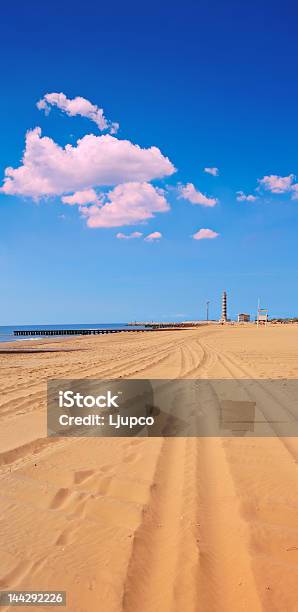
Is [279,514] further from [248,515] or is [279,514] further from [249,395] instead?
[249,395]

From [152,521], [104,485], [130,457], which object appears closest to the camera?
[152,521]

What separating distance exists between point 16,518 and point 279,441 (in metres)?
3.21

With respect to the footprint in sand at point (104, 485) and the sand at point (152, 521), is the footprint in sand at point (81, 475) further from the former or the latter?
the footprint in sand at point (104, 485)

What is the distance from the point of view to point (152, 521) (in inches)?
118

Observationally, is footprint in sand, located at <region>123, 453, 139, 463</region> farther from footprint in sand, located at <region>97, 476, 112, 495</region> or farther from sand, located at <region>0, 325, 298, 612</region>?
footprint in sand, located at <region>97, 476, 112, 495</region>

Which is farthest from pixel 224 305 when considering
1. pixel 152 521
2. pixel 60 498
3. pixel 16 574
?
pixel 16 574

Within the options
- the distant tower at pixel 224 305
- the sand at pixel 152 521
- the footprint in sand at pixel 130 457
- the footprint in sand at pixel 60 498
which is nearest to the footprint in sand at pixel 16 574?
the sand at pixel 152 521

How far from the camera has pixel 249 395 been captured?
7.40 m

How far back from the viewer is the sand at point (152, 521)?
2268 mm

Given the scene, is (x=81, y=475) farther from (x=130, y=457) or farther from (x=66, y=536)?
(x=66, y=536)

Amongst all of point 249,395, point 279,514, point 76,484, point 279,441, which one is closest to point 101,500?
point 76,484

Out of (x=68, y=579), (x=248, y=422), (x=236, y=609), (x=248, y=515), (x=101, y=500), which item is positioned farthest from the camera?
(x=248, y=422)

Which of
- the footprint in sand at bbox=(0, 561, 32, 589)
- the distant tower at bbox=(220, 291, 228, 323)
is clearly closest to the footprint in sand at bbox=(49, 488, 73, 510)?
the footprint in sand at bbox=(0, 561, 32, 589)

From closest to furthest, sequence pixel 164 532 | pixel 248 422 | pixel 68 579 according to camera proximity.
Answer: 1. pixel 68 579
2. pixel 164 532
3. pixel 248 422
